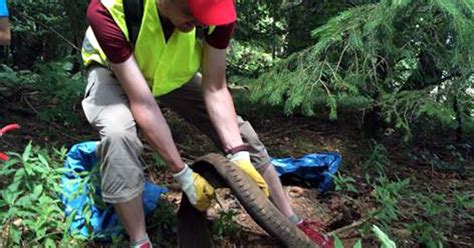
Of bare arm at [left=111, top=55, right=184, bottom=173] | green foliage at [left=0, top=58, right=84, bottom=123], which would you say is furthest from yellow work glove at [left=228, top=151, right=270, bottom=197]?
green foliage at [left=0, top=58, right=84, bottom=123]

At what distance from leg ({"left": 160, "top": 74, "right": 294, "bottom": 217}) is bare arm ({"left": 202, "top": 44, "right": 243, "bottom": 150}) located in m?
0.10

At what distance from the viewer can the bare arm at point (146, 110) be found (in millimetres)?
2477

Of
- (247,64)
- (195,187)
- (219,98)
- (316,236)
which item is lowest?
(247,64)

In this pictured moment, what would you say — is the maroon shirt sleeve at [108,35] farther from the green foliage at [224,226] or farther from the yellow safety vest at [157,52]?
the green foliage at [224,226]

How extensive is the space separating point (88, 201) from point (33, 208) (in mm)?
270

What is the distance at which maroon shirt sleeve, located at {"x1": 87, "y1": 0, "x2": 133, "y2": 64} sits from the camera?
2.42 metres

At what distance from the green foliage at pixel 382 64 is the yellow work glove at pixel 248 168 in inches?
32.6

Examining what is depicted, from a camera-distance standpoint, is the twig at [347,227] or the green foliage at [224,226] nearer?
the green foliage at [224,226]

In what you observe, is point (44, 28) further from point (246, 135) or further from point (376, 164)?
point (376, 164)

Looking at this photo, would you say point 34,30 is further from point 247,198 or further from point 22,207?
point 247,198

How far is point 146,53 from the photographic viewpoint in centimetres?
258

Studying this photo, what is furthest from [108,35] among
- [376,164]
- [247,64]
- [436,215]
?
[247,64]

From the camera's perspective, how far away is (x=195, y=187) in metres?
2.45

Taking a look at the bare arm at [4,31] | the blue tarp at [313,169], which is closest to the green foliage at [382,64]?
the blue tarp at [313,169]
